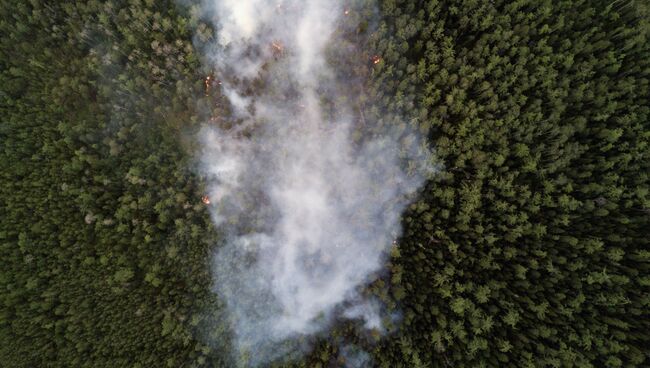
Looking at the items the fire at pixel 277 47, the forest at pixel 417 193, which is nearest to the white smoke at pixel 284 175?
the fire at pixel 277 47

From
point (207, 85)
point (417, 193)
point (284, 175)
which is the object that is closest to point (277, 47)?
point (207, 85)

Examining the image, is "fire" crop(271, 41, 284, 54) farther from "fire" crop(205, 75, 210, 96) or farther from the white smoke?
"fire" crop(205, 75, 210, 96)

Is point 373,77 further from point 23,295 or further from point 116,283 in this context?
point 23,295

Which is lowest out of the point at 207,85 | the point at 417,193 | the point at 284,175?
the point at 417,193

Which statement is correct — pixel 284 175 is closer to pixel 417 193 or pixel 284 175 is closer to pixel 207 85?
pixel 207 85

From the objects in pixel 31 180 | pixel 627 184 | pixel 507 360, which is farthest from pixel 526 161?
pixel 31 180

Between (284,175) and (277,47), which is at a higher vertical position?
(277,47)

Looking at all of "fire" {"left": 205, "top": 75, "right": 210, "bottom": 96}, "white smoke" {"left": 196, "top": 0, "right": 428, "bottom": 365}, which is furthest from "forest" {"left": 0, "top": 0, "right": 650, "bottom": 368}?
"white smoke" {"left": 196, "top": 0, "right": 428, "bottom": 365}
